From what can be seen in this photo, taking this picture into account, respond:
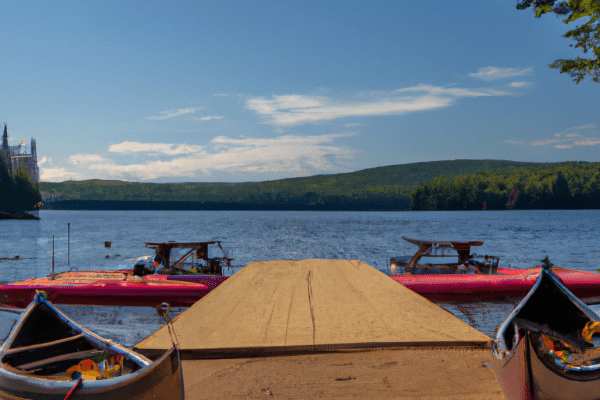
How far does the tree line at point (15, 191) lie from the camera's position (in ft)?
518

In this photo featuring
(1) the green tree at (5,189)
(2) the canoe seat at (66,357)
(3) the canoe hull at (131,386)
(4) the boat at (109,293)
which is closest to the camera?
(3) the canoe hull at (131,386)

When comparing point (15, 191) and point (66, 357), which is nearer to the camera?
point (66, 357)

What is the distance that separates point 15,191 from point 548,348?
19050 cm

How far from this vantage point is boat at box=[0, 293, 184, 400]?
430 centimetres

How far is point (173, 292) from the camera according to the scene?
13.9 m

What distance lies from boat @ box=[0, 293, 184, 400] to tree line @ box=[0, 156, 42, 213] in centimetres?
17781

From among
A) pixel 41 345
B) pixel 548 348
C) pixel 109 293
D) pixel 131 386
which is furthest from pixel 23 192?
pixel 548 348

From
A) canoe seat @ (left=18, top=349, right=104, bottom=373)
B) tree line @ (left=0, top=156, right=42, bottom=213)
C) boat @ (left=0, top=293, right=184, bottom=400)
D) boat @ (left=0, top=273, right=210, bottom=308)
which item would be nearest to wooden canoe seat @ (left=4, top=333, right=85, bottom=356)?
boat @ (left=0, top=293, right=184, bottom=400)

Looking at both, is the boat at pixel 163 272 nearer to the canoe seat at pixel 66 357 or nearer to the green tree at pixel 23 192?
the canoe seat at pixel 66 357

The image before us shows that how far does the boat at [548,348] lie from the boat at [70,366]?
3.70m

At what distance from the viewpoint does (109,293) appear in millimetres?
13852

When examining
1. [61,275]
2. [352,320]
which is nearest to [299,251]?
[61,275]

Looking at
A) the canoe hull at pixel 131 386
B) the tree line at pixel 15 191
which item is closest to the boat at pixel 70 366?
the canoe hull at pixel 131 386

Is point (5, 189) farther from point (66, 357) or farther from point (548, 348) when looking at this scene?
point (548, 348)
